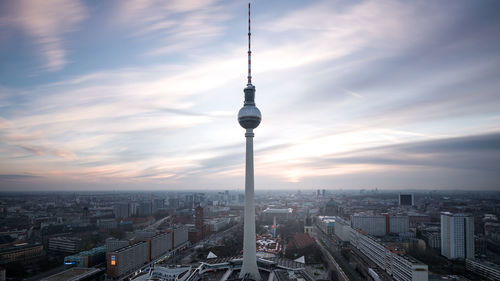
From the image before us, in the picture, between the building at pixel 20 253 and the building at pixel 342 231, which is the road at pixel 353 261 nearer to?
the building at pixel 342 231

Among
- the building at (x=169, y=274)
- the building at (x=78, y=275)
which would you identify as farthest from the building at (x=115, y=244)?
the building at (x=169, y=274)

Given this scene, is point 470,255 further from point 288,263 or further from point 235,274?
point 235,274

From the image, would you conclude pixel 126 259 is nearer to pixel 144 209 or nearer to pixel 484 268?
pixel 484 268

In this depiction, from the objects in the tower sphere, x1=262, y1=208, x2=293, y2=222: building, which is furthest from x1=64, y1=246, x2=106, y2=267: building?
x1=262, y1=208, x2=293, y2=222: building

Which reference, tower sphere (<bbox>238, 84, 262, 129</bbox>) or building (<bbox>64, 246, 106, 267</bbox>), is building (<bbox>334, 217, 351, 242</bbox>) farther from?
building (<bbox>64, 246, 106, 267</bbox>)

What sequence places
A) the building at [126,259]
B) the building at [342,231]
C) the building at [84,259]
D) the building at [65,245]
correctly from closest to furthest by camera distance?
the building at [126,259]
the building at [84,259]
the building at [65,245]
the building at [342,231]

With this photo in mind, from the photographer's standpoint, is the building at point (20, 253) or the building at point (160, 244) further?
the building at point (160, 244)

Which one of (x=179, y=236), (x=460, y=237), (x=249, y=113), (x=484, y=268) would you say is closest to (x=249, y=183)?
(x=249, y=113)

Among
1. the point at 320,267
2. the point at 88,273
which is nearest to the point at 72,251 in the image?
the point at 88,273
